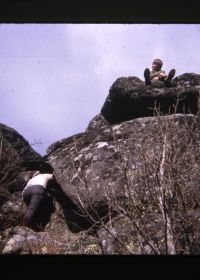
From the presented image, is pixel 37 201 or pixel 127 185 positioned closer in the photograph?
pixel 127 185

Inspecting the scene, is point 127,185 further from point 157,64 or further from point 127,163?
point 157,64

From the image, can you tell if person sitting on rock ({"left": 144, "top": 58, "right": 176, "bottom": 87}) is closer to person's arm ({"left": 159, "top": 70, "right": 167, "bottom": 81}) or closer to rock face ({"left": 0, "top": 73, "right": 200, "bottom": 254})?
person's arm ({"left": 159, "top": 70, "right": 167, "bottom": 81})

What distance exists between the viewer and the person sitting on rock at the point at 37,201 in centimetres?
748

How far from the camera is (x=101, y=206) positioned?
6652 millimetres

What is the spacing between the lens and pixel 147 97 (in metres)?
9.42

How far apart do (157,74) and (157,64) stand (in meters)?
0.29

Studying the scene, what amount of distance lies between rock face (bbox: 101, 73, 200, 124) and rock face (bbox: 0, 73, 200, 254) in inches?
1.0

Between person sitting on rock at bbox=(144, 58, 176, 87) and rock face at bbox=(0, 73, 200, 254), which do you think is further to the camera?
person sitting on rock at bbox=(144, 58, 176, 87)

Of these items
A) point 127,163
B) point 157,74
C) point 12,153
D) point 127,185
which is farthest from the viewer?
point 157,74

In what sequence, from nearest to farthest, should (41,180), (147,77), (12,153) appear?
(41,180) < (12,153) < (147,77)

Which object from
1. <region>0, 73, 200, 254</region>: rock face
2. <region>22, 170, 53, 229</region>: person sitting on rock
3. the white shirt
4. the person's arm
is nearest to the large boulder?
<region>0, 73, 200, 254</region>: rock face

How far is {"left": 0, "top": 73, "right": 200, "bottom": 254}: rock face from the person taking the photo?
505cm

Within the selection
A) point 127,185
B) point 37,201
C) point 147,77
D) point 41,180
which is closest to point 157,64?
point 147,77
